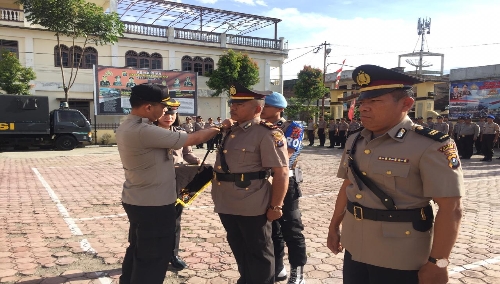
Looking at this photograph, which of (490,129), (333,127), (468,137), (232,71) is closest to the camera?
(490,129)

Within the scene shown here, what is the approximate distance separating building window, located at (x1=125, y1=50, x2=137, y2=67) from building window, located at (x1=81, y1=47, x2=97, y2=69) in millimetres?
2114

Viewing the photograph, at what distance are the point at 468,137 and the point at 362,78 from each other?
15461mm

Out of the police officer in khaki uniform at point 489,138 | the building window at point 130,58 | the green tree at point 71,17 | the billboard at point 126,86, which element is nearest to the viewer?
the police officer in khaki uniform at point 489,138

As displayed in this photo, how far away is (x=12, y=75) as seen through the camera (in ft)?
66.5

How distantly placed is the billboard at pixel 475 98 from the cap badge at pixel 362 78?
73.9 feet

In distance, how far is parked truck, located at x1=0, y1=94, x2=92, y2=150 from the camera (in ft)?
Answer: 58.0

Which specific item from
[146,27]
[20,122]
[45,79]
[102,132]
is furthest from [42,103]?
[146,27]

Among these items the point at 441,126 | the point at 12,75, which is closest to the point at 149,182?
the point at 441,126

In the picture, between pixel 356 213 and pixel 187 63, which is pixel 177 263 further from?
pixel 187 63

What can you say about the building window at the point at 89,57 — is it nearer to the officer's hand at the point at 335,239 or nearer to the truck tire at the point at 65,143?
the truck tire at the point at 65,143

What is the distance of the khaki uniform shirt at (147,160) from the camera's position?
8.62ft

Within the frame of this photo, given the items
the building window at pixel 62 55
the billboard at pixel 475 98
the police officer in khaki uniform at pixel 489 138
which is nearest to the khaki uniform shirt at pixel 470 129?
the police officer in khaki uniform at pixel 489 138

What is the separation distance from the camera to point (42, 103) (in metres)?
18.3

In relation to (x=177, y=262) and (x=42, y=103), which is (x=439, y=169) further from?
(x=42, y=103)
